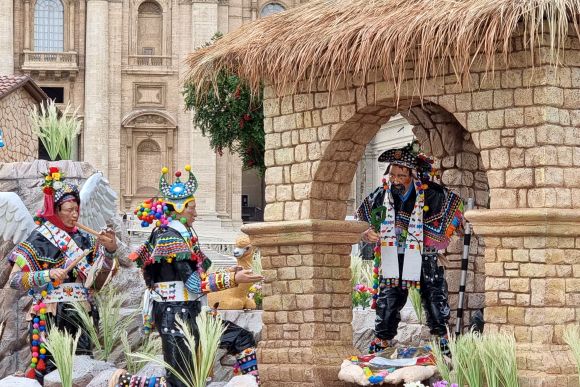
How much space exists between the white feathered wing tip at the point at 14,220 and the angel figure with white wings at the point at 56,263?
1628 mm

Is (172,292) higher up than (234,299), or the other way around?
(172,292)

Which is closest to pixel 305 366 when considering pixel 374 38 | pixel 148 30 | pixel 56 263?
pixel 56 263

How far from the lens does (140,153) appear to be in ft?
156

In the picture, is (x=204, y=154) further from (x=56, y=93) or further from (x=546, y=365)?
(x=546, y=365)

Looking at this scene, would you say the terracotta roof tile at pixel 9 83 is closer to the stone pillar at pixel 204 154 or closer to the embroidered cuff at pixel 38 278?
the embroidered cuff at pixel 38 278

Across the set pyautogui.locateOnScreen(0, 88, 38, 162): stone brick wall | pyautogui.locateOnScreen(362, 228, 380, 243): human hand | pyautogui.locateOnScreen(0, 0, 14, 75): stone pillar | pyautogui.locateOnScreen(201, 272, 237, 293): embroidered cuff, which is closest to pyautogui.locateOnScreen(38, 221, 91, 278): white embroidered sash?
pyautogui.locateOnScreen(201, 272, 237, 293): embroidered cuff

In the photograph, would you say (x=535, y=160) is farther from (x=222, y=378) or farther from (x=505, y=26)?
(x=222, y=378)

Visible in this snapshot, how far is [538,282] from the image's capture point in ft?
32.6

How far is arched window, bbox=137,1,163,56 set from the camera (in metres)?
47.7

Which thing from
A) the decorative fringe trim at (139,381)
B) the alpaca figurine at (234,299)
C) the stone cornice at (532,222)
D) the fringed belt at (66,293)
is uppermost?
the stone cornice at (532,222)

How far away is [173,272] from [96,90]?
121 ft

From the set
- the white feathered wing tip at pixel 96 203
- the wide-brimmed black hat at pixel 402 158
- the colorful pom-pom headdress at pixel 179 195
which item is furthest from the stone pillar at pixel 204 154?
the colorful pom-pom headdress at pixel 179 195

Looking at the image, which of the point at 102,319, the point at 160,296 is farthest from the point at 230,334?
the point at 102,319

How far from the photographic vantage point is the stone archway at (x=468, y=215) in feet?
32.6
